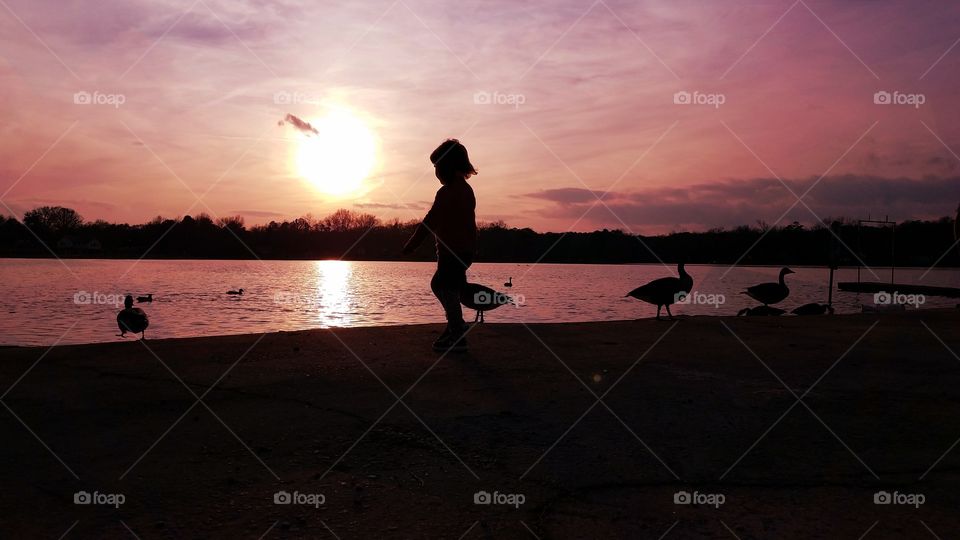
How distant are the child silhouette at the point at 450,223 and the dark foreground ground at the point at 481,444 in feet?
3.97

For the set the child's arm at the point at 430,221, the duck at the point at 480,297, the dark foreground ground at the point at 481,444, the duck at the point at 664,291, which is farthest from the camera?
the duck at the point at 664,291

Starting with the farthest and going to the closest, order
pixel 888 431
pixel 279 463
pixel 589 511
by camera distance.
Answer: pixel 888 431
pixel 279 463
pixel 589 511

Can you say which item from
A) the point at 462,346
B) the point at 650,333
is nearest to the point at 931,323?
the point at 650,333

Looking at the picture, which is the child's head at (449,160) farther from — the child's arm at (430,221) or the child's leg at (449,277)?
the child's leg at (449,277)

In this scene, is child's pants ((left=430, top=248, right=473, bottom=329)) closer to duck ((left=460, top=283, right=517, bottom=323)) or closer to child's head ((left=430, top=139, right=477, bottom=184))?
child's head ((left=430, top=139, right=477, bottom=184))

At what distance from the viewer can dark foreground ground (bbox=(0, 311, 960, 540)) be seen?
8.84ft

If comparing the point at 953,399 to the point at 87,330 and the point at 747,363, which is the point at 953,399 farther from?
the point at 87,330

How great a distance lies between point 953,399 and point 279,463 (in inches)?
193

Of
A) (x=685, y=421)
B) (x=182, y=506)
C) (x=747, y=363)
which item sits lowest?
(x=182, y=506)

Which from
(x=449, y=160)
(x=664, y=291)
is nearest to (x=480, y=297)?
(x=449, y=160)

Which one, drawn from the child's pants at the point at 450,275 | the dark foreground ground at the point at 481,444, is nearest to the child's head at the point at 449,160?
the child's pants at the point at 450,275

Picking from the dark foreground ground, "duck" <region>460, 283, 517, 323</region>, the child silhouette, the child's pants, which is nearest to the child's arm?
the child silhouette

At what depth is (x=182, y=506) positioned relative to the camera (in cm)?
283

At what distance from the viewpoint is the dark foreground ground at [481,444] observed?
2693mm
